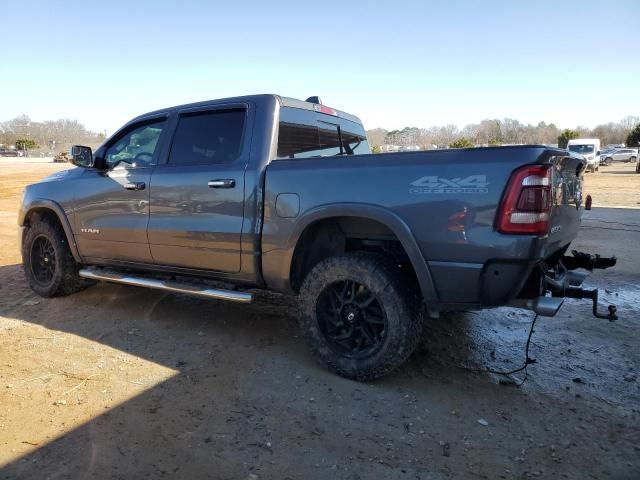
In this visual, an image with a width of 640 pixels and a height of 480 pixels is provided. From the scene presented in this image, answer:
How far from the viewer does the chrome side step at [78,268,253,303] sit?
382 cm

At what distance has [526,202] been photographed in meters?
2.74

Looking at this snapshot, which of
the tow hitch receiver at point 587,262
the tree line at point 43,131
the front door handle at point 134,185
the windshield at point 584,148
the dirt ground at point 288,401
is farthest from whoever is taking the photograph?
the tree line at point 43,131

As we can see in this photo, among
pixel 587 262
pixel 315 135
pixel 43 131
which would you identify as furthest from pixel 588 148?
pixel 43 131

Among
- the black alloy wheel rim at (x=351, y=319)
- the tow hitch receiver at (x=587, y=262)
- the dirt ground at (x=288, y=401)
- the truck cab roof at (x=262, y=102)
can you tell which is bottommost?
the dirt ground at (x=288, y=401)

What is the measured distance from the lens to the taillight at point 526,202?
2.73 meters

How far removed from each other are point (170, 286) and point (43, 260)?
7.02ft

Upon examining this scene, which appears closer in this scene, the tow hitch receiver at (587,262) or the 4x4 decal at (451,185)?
the 4x4 decal at (451,185)

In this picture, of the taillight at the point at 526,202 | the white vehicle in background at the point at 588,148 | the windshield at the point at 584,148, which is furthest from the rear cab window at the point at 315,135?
the windshield at the point at 584,148

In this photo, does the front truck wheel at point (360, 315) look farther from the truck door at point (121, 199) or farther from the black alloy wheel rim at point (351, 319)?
the truck door at point (121, 199)

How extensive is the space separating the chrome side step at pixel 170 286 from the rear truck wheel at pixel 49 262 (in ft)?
0.81

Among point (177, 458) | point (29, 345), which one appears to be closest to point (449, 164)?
point (177, 458)

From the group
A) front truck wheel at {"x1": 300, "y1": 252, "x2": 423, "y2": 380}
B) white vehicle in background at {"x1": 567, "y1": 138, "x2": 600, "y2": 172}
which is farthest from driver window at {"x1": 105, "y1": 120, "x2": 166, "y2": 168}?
white vehicle in background at {"x1": 567, "y1": 138, "x2": 600, "y2": 172}

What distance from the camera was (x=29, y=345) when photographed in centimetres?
404

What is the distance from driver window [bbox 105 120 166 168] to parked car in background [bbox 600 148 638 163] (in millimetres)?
54174
